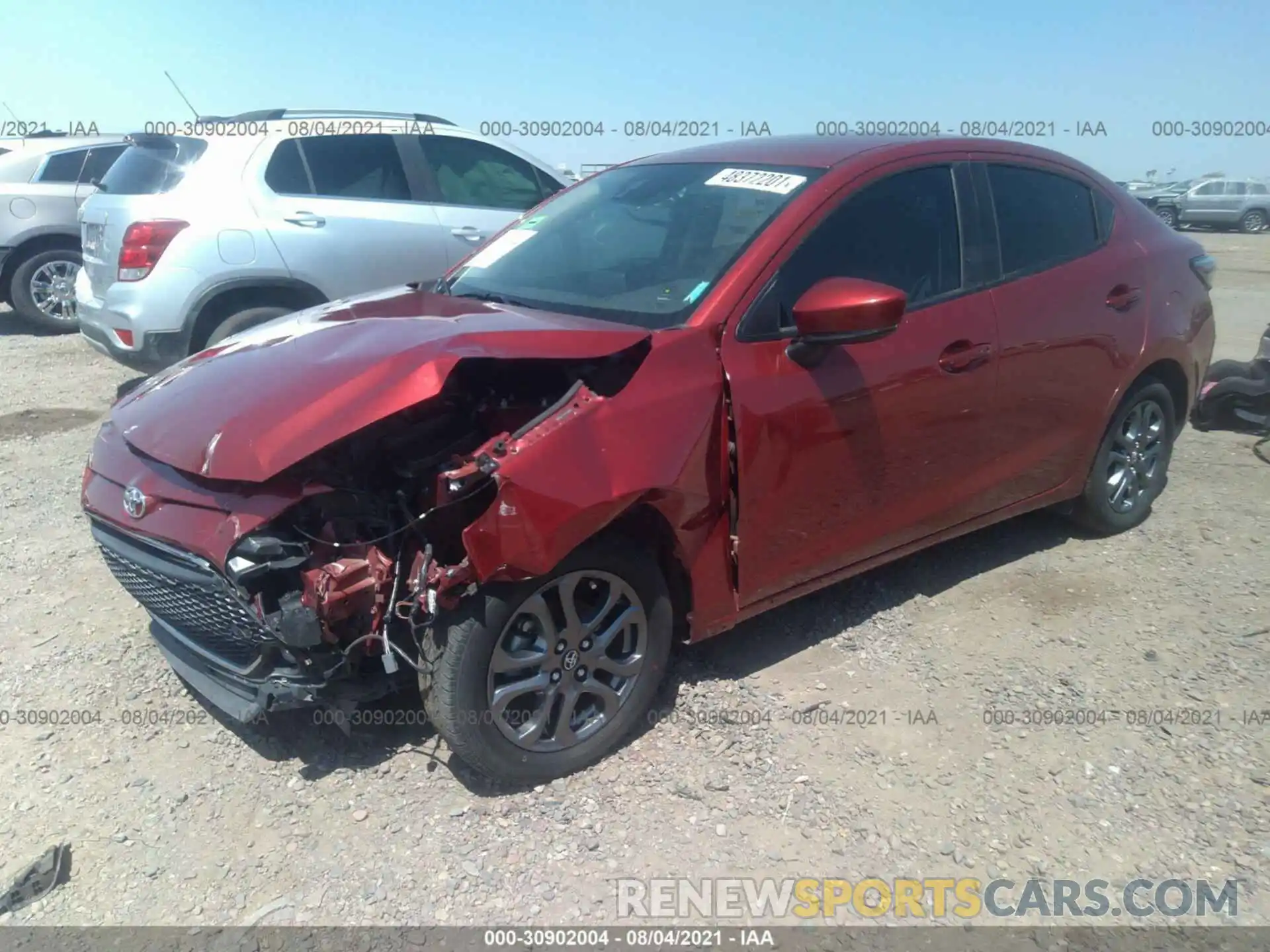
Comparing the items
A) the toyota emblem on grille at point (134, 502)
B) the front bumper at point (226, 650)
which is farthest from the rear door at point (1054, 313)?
the toyota emblem on grille at point (134, 502)

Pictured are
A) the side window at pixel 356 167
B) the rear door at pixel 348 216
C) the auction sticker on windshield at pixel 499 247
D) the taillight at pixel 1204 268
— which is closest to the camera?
the auction sticker on windshield at pixel 499 247

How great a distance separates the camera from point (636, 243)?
354 centimetres

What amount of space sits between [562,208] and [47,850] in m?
2.82

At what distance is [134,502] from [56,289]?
8632 mm

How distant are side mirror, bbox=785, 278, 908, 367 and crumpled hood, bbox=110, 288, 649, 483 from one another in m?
0.51

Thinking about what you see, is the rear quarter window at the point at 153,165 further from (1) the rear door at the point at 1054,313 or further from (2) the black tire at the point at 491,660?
(1) the rear door at the point at 1054,313

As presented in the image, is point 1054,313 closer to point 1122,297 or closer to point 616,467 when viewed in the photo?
point 1122,297

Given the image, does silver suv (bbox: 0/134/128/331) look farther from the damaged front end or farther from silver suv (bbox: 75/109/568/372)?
the damaged front end

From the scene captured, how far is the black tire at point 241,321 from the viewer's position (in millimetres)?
5953

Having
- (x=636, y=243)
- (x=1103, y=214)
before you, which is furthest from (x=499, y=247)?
(x=1103, y=214)

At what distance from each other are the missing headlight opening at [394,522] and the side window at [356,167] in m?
4.25

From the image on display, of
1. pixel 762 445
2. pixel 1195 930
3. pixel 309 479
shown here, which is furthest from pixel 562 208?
pixel 1195 930

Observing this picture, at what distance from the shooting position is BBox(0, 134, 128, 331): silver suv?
960 cm

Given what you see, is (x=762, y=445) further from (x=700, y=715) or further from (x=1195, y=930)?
(x=1195, y=930)
